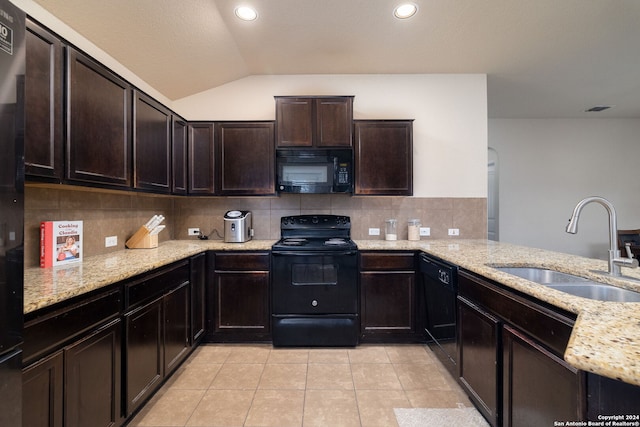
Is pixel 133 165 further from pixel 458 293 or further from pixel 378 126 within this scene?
pixel 458 293

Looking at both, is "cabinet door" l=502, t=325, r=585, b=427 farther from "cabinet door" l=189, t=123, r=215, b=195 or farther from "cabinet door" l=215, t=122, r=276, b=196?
"cabinet door" l=189, t=123, r=215, b=195

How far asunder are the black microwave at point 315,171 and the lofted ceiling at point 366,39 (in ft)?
3.29

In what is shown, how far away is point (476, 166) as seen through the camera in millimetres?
3080

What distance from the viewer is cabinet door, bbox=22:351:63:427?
977 millimetres

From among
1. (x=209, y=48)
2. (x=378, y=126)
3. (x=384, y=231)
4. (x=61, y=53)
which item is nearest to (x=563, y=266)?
(x=384, y=231)

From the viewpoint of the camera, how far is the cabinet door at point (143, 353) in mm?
1506

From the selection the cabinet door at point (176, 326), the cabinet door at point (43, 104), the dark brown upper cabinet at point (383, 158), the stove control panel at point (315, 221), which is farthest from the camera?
the stove control panel at point (315, 221)

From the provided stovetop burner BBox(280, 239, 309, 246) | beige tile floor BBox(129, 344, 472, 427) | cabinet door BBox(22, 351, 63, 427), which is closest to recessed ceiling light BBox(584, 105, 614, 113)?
beige tile floor BBox(129, 344, 472, 427)

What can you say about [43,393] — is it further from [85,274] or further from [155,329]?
[155,329]

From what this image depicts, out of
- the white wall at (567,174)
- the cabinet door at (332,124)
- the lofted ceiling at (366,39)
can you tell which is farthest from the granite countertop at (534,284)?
the white wall at (567,174)

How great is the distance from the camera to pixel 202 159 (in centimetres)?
279

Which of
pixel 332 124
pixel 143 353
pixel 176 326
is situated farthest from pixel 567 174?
pixel 143 353

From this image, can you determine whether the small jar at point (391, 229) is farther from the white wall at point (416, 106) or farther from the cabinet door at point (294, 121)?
the cabinet door at point (294, 121)

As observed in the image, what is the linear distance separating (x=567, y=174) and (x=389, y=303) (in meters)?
4.27
